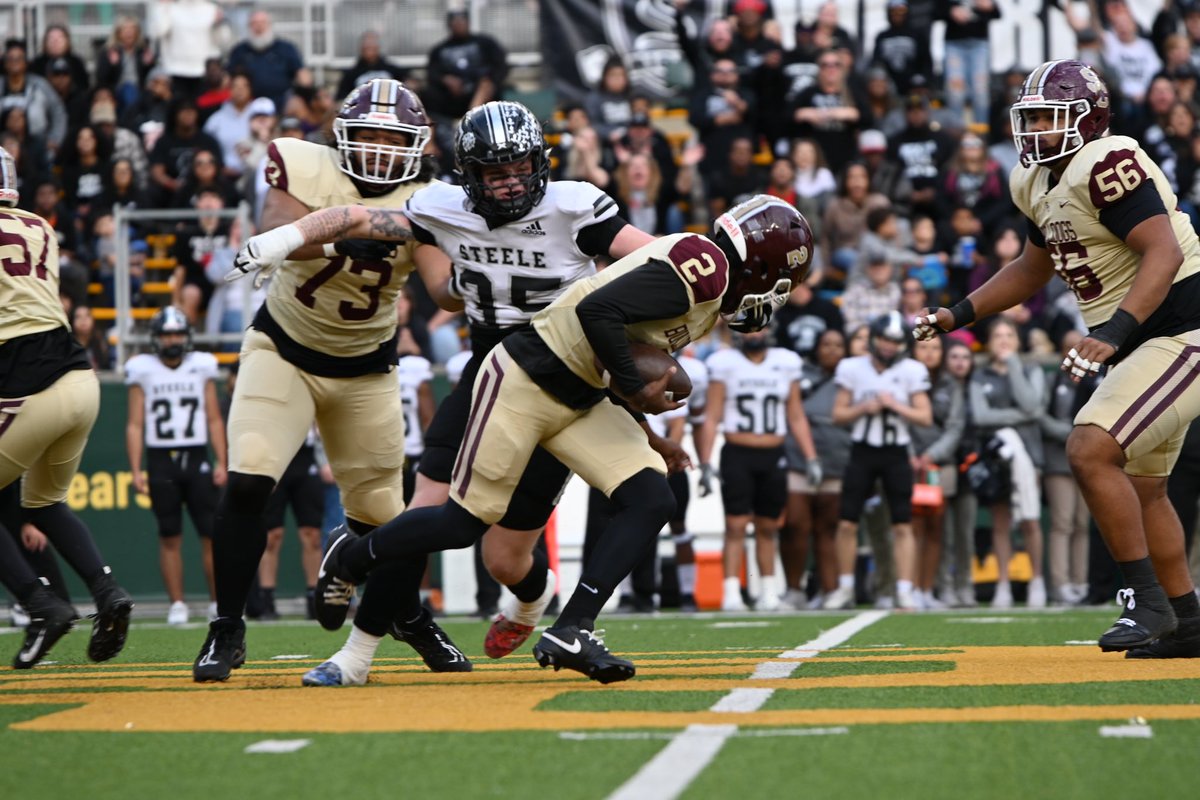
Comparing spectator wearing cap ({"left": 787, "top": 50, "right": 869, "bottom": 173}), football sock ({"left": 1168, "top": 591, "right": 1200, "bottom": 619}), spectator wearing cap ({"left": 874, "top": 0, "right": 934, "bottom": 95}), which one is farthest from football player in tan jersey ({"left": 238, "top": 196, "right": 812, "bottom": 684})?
spectator wearing cap ({"left": 874, "top": 0, "right": 934, "bottom": 95})

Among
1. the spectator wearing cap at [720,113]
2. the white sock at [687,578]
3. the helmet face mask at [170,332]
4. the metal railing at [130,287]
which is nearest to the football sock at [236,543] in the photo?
the helmet face mask at [170,332]

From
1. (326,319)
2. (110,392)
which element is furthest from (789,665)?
(110,392)

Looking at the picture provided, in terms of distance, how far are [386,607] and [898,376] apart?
21.8 feet

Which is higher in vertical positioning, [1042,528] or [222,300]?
[222,300]

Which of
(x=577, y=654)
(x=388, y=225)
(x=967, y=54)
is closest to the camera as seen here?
(x=577, y=654)

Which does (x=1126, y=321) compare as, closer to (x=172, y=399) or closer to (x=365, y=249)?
(x=365, y=249)

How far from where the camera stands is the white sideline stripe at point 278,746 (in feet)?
12.4

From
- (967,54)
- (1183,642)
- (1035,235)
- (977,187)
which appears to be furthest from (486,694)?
(967,54)

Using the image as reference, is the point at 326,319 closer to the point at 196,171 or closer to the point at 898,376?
the point at 898,376

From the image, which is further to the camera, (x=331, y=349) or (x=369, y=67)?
(x=369, y=67)

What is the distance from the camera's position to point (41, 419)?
20.6 ft

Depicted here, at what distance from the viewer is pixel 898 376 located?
37.0 feet

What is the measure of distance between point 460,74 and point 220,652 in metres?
10.1

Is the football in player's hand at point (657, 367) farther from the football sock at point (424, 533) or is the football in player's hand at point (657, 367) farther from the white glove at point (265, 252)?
the white glove at point (265, 252)
